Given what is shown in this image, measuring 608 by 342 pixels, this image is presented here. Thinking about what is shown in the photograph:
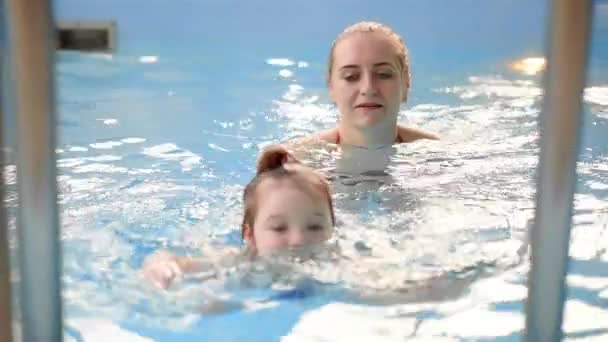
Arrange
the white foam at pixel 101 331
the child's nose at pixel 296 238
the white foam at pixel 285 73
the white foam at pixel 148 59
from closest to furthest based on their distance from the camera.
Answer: the white foam at pixel 101 331 → the child's nose at pixel 296 238 → the white foam at pixel 285 73 → the white foam at pixel 148 59

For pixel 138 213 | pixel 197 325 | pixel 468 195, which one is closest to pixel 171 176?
pixel 138 213

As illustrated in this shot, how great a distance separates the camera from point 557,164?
478mm

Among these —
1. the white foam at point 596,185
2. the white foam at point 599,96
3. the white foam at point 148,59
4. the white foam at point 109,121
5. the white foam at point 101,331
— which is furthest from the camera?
the white foam at point 148,59

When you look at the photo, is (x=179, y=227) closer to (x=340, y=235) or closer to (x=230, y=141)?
(x=340, y=235)

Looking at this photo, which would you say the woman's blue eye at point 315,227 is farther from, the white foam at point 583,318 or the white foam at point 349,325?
the white foam at point 583,318

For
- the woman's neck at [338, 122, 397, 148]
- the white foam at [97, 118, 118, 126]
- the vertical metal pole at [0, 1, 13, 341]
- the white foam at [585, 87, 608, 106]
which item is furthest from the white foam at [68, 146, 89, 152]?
the vertical metal pole at [0, 1, 13, 341]

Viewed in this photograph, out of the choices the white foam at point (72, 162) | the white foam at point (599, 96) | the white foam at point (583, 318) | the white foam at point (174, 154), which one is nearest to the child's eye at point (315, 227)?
the white foam at point (583, 318)

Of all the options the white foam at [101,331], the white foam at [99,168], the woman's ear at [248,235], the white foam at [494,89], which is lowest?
the white foam at [101,331]

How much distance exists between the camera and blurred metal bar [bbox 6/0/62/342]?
0.44 m

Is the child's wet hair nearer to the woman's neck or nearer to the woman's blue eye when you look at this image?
the woman's blue eye

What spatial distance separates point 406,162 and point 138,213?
26.3 inches

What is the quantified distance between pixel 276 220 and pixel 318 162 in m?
0.69

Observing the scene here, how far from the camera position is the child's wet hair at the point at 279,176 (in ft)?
4.83

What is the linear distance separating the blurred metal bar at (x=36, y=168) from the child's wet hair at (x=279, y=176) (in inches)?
37.1
